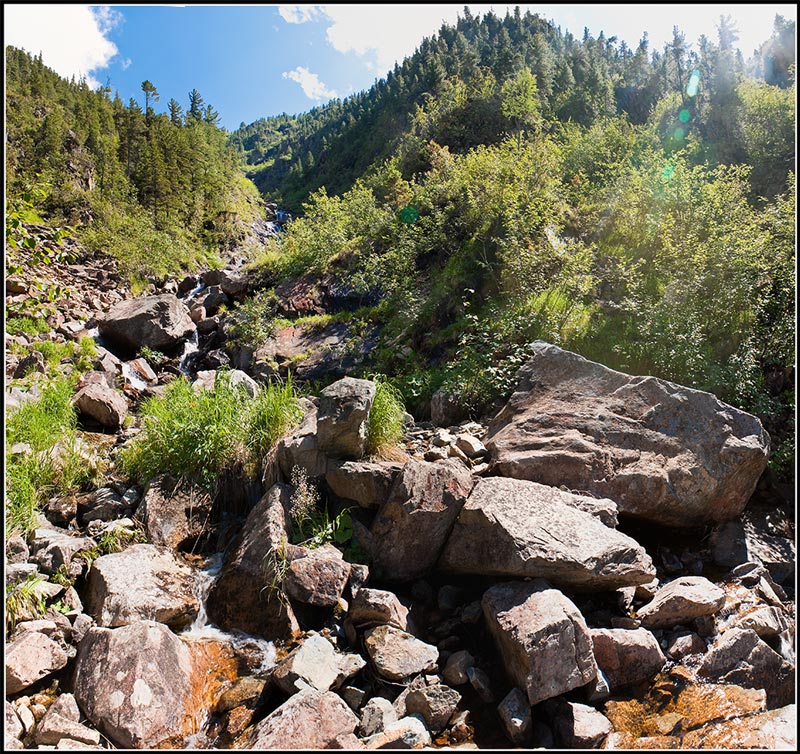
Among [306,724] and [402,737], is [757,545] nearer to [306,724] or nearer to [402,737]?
[402,737]

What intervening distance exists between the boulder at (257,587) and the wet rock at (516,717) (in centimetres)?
203

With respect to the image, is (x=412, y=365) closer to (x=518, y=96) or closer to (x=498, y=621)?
(x=498, y=621)

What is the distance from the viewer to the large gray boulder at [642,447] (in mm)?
5531

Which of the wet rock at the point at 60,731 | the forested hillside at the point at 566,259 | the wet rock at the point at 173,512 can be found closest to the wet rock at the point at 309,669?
the wet rock at the point at 60,731

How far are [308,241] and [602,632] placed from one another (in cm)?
1628

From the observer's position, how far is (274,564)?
4.97 metres

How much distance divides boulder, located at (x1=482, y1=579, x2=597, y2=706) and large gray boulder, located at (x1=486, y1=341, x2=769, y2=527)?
2012 millimetres

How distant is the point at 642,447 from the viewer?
5891 millimetres

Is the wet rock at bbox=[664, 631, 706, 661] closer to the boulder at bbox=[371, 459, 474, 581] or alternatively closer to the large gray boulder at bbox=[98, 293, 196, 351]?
the boulder at bbox=[371, 459, 474, 581]

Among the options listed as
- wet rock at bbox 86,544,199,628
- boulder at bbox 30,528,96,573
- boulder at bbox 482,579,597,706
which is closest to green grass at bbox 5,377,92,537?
boulder at bbox 30,528,96,573

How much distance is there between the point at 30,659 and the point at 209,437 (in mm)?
3091

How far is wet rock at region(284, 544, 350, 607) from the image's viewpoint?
480 centimetres

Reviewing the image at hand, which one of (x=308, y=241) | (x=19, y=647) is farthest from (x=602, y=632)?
(x=308, y=241)

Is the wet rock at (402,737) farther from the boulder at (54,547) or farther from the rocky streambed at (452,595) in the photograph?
the boulder at (54,547)
